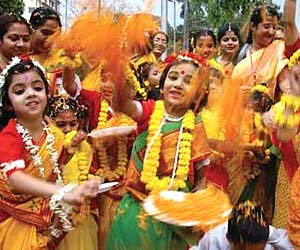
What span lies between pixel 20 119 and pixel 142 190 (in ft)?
2.11

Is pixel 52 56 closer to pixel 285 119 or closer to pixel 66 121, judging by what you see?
pixel 66 121

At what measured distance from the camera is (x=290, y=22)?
372cm

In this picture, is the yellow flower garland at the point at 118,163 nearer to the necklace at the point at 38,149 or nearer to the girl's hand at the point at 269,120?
the necklace at the point at 38,149

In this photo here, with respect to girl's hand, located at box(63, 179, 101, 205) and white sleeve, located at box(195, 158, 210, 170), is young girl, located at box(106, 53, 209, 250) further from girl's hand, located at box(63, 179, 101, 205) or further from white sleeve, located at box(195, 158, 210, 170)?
girl's hand, located at box(63, 179, 101, 205)

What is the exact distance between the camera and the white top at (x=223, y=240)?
11.2 ft

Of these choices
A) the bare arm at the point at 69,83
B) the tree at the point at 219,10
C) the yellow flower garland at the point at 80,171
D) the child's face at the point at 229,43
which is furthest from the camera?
the tree at the point at 219,10

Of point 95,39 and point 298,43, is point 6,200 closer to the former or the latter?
point 95,39

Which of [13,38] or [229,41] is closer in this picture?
[13,38]

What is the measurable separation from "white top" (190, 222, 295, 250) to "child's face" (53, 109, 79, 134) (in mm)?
908

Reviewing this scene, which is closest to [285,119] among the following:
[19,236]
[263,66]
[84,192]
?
[84,192]

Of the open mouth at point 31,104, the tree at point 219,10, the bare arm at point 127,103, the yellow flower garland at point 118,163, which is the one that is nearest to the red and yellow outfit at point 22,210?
the open mouth at point 31,104

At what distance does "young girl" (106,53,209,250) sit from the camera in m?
3.40

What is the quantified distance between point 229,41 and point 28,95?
2428 millimetres

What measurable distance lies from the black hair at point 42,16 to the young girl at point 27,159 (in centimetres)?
109
